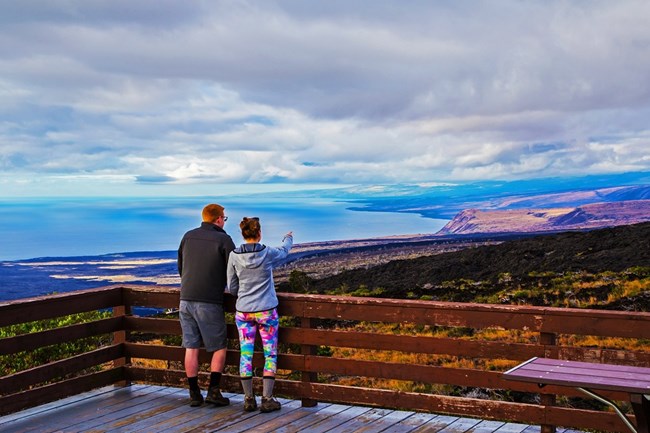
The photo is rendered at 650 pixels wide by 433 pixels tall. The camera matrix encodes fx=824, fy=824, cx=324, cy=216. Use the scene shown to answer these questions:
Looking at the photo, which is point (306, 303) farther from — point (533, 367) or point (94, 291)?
point (533, 367)

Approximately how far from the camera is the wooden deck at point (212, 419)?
700 cm

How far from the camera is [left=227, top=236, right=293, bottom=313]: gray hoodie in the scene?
734 centimetres

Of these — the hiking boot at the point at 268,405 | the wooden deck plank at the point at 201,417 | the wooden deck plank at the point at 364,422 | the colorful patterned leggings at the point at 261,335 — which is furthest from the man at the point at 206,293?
the wooden deck plank at the point at 364,422

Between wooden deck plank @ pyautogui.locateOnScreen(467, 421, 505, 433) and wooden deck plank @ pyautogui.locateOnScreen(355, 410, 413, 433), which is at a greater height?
wooden deck plank @ pyautogui.locateOnScreen(355, 410, 413, 433)

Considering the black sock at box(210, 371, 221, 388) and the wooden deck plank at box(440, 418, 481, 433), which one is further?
the black sock at box(210, 371, 221, 388)

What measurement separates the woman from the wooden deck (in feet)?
0.94

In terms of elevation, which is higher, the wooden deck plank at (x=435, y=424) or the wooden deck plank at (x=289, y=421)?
the wooden deck plank at (x=289, y=421)

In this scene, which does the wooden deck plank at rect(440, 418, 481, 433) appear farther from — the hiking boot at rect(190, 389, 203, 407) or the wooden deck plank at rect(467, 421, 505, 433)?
the hiking boot at rect(190, 389, 203, 407)

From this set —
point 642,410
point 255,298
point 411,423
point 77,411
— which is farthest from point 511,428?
point 77,411

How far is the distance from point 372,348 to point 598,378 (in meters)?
2.79

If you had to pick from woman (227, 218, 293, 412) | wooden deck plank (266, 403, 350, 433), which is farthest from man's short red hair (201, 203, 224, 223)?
wooden deck plank (266, 403, 350, 433)

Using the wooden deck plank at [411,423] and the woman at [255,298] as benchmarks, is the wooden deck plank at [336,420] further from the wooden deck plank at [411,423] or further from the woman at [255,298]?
the woman at [255,298]

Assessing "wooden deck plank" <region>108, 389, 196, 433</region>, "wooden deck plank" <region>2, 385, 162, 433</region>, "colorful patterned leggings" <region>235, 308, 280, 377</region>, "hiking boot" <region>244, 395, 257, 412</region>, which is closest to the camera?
"wooden deck plank" <region>108, 389, 196, 433</region>

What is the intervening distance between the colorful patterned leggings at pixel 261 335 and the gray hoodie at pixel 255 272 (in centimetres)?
9
